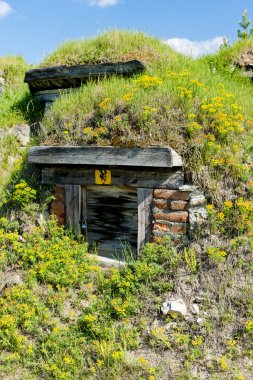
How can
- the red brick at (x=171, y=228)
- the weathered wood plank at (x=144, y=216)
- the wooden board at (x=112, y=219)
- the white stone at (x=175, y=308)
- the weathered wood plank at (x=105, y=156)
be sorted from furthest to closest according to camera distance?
1. the wooden board at (x=112, y=219)
2. the weathered wood plank at (x=144, y=216)
3. the red brick at (x=171, y=228)
4. the weathered wood plank at (x=105, y=156)
5. the white stone at (x=175, y=308)

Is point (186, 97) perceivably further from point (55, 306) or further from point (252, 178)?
point (55, 306)

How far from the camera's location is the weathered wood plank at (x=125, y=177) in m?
5.20

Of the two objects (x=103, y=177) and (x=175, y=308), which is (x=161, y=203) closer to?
(x=103, y=177)

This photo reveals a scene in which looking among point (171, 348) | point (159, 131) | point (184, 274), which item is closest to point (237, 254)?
point (184, 274)

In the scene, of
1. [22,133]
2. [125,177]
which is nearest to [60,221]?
[125,177]

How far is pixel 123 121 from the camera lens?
550cm

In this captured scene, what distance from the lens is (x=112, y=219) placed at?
5.99 m

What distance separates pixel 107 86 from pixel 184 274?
3.24 meters

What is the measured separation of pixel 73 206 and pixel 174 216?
5.36ft

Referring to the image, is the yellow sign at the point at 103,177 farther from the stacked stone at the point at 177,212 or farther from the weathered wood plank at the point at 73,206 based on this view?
the stacked stone at the point at 177,212

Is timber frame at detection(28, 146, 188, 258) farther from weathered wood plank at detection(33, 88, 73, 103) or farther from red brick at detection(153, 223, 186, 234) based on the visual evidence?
weathered wood plank at detection(33, 88, 73, 103)

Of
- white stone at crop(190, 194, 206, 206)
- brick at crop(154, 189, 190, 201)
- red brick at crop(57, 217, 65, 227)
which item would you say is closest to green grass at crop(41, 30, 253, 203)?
white stone at crop(190, 194, 206, 206)

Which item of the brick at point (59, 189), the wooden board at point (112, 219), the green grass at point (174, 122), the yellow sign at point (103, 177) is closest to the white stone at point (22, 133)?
the green grass at point (174, 122)

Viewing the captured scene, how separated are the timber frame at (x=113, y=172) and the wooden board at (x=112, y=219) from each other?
0.12 meters
